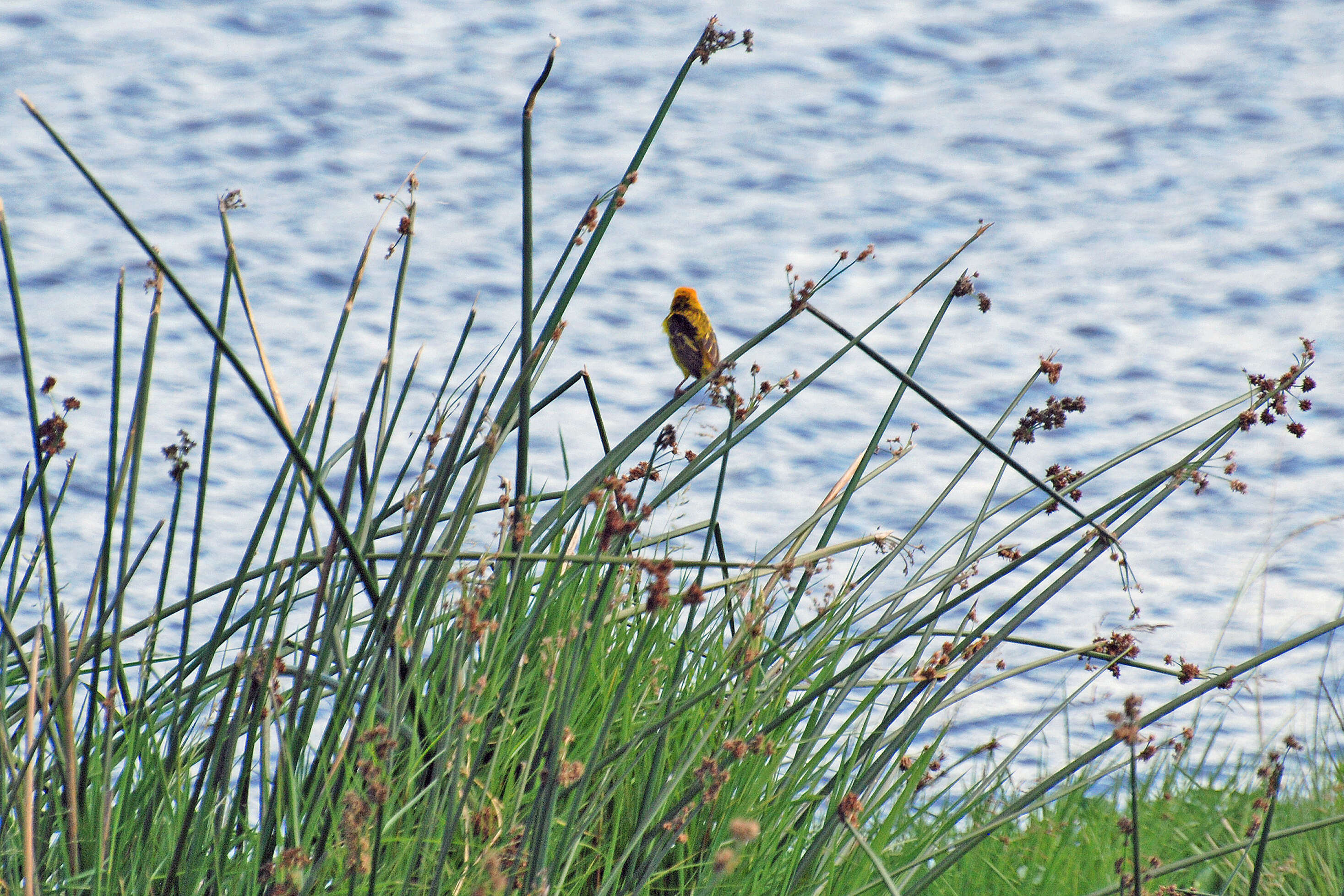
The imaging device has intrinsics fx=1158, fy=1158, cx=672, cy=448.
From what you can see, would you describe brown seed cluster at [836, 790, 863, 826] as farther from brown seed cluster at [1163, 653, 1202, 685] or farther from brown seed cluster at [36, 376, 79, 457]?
brown seed cluster at [36, 376, 79, 457]

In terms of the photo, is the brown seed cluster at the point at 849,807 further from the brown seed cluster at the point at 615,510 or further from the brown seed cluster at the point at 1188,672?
the brown seed cluster at the point at 1188,672

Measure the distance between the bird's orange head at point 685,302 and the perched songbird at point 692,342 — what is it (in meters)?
0.04

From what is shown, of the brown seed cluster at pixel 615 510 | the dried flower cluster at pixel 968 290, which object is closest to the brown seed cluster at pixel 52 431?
the brown seed cluster at pixel 615 510

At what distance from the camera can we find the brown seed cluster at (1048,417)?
133 cm

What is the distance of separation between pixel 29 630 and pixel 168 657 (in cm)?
31

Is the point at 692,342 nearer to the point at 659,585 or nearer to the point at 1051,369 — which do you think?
the point at 1051,369

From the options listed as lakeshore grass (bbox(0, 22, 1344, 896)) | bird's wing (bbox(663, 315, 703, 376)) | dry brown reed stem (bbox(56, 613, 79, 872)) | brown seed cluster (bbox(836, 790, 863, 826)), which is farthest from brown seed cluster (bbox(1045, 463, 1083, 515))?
dry brown reed stem (bbox(56, 613, 79, 872))

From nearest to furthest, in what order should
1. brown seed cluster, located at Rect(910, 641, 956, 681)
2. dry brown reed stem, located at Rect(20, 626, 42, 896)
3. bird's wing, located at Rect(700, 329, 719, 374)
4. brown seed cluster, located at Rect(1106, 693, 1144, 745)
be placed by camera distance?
brown seed cluster, located at Rect(1106, 693, 1144, 745) → dry brown reed stem, located at Rect(20, 626, 42, 896) → brown seed cluster, located at Rect(910, 641, 956, 681) → bird's wing, located at Rect(700, 329, 719, 374)

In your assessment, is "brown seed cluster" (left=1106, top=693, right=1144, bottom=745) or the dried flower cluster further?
the dried flower cluster

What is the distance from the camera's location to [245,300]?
1114mm

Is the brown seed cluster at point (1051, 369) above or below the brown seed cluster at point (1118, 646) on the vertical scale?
above

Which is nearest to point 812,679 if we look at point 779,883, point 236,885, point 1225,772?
point 779,883

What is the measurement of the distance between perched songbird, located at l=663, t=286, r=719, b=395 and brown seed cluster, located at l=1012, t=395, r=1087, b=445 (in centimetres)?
85

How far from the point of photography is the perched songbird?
2.23 meters
